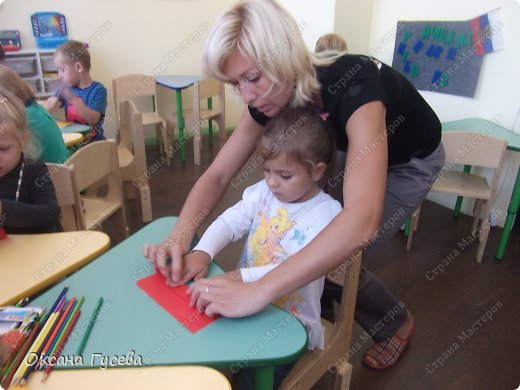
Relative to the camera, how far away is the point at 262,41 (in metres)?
0.90

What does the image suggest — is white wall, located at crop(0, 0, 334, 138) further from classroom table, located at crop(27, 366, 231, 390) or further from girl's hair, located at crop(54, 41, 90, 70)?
classroom table, located at crop(27, 366, 231, 390)

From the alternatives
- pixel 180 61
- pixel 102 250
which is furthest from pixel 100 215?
pixel 180 61

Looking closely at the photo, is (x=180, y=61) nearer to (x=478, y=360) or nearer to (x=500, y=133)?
(x=500, y=133)

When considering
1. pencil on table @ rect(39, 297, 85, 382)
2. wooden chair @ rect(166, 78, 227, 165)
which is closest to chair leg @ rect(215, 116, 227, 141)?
wooden chair @ rect(166, 78, 227, 165)

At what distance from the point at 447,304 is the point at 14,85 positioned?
227cm

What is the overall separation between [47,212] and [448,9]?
274 centimetres

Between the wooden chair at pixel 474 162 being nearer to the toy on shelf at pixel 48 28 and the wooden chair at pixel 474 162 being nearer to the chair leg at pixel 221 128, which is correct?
the chair leg at pixel 221 128

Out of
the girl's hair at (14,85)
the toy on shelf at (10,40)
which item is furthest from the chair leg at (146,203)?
the toy on shelf at (10,40)

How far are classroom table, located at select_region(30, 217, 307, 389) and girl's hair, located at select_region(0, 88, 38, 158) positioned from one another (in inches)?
27.5

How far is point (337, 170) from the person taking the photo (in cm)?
125

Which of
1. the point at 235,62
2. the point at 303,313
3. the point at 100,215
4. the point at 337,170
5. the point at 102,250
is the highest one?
the point at 235,62

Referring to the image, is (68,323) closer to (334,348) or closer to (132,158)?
(334,348)

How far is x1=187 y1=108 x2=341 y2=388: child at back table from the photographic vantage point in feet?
3.39

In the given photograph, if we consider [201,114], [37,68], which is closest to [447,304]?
[201,114]
